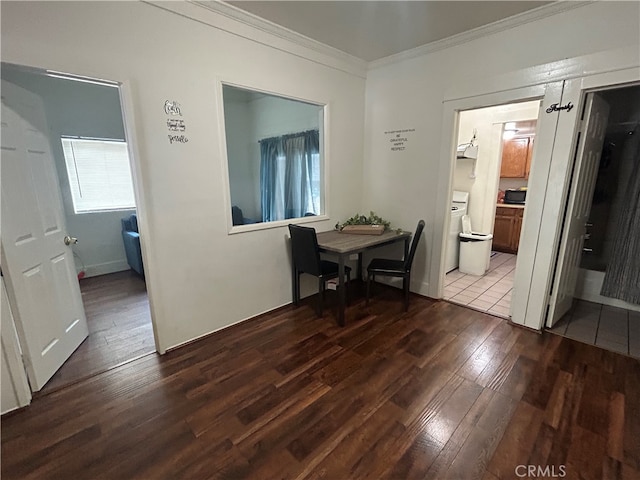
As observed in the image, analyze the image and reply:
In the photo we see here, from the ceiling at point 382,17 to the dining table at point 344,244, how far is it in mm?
1944

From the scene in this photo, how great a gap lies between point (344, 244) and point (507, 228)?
384 cm

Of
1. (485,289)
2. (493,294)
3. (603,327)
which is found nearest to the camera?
(603,327)

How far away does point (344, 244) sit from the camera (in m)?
2.88

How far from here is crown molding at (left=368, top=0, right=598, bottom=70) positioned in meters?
2.24

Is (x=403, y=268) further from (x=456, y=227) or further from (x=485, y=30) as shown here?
(x=485, y=30)

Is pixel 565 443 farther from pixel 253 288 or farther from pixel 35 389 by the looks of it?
pixel 35 389

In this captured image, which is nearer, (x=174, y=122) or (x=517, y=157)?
(x=174, y=122)

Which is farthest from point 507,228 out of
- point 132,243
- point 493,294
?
point 132,243

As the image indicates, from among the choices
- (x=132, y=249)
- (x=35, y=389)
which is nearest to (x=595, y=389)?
(x=35, y=389)

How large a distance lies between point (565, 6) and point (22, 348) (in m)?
4.50

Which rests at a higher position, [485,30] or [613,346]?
[485,30]

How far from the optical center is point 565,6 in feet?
7.30

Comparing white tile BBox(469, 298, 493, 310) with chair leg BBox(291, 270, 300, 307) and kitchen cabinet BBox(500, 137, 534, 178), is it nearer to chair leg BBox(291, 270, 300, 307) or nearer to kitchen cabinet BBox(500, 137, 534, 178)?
chair leg BBox(291, 270, 300, 307)

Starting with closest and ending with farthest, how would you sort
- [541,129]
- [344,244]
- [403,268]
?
[541,129], [344,244], [403,268]
